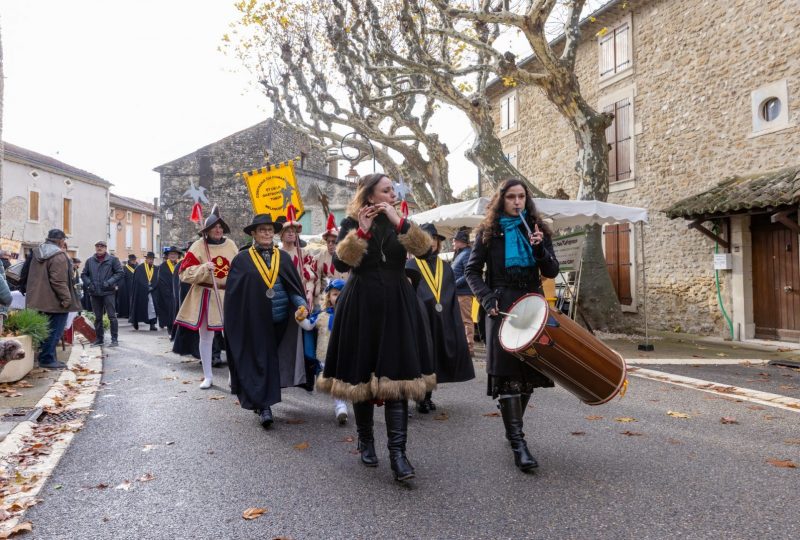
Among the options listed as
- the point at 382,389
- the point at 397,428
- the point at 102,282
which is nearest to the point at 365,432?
the point at 397,428

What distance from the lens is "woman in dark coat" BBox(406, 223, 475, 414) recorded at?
16.9 feet

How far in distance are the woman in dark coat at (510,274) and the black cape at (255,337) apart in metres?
1.94

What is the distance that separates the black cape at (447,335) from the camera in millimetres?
5152

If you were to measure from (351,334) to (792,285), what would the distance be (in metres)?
10.9

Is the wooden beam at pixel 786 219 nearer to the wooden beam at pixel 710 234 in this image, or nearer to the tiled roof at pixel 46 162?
the wooden beam at pixel 710 234

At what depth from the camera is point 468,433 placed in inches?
178

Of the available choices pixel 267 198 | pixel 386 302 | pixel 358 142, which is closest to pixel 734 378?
pixel 386 302

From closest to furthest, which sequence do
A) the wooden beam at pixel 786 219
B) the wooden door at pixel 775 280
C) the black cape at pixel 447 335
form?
the black cape at pixel 447 335
the wooden beam at pixel 786 219
the wooden door at pixel 775 280

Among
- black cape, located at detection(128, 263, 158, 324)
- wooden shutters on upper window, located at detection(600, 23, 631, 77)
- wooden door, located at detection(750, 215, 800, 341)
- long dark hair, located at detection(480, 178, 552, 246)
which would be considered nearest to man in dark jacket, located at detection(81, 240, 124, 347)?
black cape, located at detection(128, 263, 158, 324)

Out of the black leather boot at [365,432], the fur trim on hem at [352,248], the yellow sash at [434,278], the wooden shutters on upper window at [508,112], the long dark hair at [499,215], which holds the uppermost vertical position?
the wooden shutters on upper window at [508,112]

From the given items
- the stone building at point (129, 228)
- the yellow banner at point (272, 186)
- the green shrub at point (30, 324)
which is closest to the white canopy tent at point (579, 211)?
the yellow banner at point (272, 186)

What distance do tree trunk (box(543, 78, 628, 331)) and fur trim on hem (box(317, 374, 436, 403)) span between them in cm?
926

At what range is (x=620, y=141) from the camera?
15109 millimetres

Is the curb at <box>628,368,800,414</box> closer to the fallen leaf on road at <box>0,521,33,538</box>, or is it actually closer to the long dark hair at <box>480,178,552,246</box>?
the long dark hair at <box>480,178,552,246</box>
